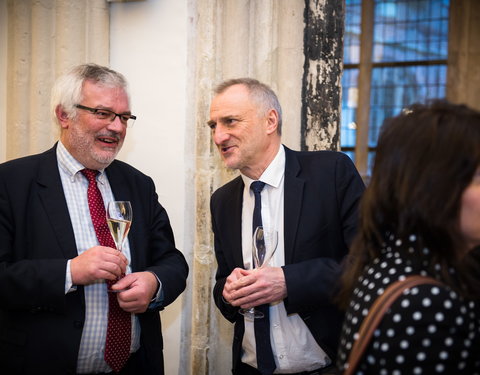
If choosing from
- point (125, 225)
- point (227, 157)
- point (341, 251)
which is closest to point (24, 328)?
point (125, 225)

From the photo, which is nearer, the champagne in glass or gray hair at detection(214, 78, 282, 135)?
the champagne in glass

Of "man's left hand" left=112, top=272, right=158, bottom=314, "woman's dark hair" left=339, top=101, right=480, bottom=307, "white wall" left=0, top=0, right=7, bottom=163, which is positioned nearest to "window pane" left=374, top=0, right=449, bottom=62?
"white wall" left=0, top=0, right=7, bottom=163

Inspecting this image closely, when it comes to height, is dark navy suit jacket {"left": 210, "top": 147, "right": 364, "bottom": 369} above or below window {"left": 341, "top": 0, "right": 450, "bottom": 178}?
below

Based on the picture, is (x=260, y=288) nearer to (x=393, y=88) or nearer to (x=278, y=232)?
(x=278, y=232)

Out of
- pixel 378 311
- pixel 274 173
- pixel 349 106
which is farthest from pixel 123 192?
pixel 349 106

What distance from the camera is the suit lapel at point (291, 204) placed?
2127 millimetres

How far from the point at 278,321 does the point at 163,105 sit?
137 centimetres

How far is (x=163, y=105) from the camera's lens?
115 inches

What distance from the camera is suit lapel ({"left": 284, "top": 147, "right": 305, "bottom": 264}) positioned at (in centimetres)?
213

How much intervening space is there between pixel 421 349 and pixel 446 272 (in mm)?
163

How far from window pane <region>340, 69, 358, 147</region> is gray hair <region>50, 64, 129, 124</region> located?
5302 mm

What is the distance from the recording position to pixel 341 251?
2176 millimetres

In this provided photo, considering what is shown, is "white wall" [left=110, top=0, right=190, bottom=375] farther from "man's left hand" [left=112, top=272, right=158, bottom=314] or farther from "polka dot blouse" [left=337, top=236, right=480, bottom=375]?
"polka dot blouse" [left=337, top=236, right=480, bottom=375]

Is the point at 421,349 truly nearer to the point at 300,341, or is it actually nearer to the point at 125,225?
the point at 300,341
